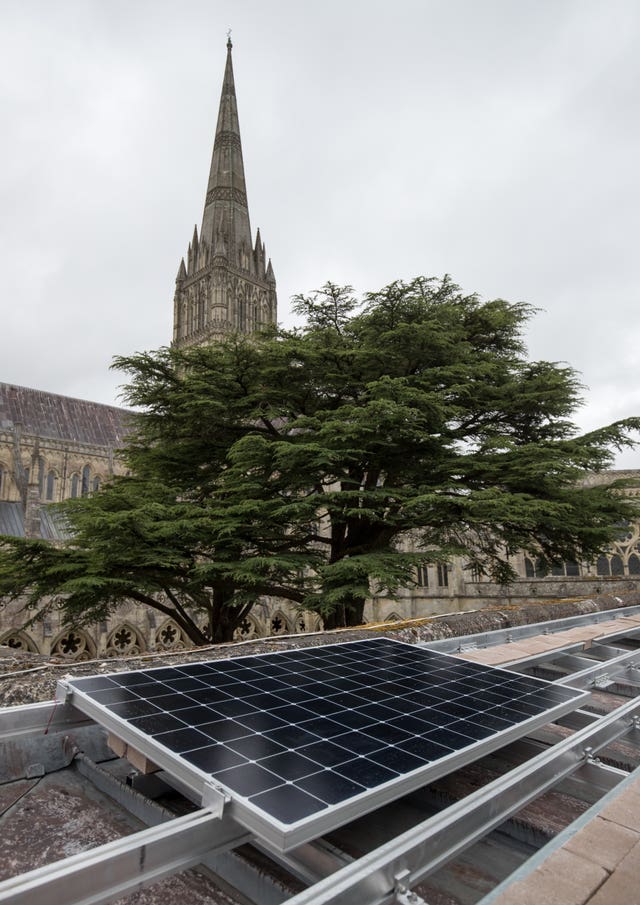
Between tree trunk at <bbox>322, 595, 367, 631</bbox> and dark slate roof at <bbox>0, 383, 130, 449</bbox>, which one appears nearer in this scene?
tree trunk at <bbox>322, 595, 367, 631</bbox>

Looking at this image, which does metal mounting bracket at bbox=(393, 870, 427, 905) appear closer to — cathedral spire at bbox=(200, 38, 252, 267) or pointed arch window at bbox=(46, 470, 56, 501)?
pointed arch window at bbox=(46, 470, 56, 501)

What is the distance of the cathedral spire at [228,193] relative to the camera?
213 feet

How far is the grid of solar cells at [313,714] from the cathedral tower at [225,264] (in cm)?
6037

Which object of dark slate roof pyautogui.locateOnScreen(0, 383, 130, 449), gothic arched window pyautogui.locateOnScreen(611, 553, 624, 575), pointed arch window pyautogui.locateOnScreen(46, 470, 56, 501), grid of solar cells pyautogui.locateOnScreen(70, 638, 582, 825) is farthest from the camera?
dark slate roof pyautogui.locateOnScreen(0, 383, 130, 449)

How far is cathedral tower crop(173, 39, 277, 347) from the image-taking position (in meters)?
62.9

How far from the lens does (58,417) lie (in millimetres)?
41688

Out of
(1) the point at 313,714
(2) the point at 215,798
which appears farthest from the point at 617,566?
(2) the point at 215,798

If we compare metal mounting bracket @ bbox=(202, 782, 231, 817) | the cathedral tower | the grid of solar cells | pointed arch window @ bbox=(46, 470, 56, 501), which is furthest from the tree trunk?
the cathedral tower

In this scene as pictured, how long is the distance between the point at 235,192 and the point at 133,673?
71.0 meters

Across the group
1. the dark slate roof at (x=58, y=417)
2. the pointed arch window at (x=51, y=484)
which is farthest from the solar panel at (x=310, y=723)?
the dark slate roof at (x=58, y=417)

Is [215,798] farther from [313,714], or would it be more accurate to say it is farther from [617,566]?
[617,566]

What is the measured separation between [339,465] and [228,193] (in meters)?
61.9

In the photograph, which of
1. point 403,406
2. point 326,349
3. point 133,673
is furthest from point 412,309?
point 133,673

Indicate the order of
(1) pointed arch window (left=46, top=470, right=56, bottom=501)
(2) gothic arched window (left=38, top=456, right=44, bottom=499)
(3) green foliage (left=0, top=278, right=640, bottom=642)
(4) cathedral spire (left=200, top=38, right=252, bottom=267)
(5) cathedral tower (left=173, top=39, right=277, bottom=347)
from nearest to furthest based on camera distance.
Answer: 1. (3) green foliage (left=0, top=278, right=640, bottom=642)
2. (2) gothic arched window (left=38, top=456, right=44, bottom=499)
3. (1) pointed arch window (left=46, top=470, right=56, bottom=501)
4. (5) cathedral tower (left=173, top=39, right=277, bottom=347)
5. (4) cathedral spire (left=200, top=38, right=252, bottom=267)
